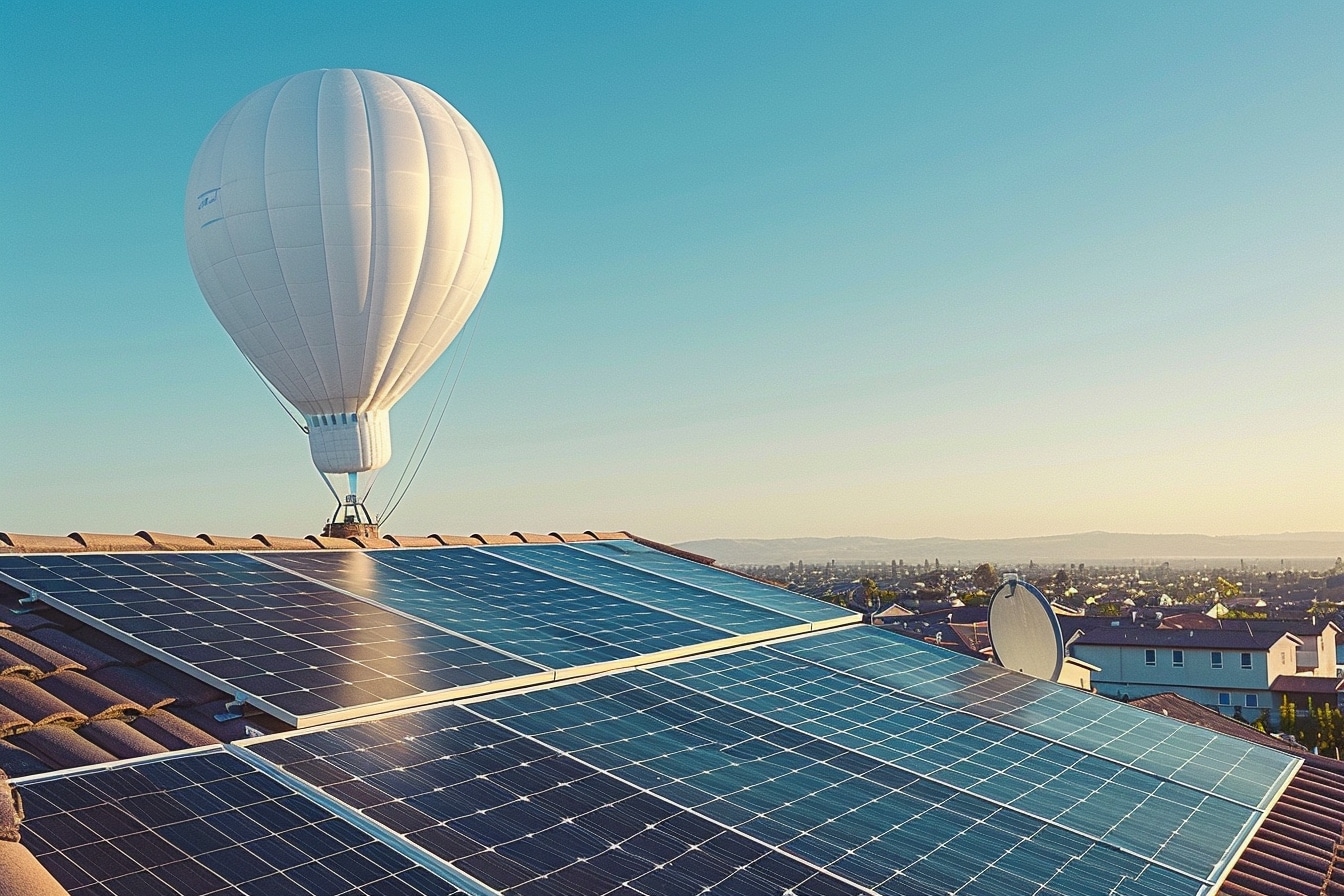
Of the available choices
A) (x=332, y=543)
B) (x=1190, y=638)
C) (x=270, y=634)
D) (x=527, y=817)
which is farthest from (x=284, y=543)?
(x=1190, y=638)

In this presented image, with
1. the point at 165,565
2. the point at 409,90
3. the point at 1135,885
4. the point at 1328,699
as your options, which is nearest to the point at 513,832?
the point at 1135,885

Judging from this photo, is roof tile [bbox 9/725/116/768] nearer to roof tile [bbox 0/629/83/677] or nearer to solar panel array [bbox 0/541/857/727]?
roof tile [bbox 0/629/83/677]

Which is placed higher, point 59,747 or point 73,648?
point 73,648

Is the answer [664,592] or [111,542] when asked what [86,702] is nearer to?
[111,542]

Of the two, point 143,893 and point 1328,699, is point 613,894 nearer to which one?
point 143,893

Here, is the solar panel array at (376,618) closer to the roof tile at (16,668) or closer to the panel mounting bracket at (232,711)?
the panel mounting bracket at (232,711)

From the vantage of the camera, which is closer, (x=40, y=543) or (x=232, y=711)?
(x=232, y=711)

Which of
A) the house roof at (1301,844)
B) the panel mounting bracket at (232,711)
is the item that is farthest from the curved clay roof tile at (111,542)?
the house roof at (1301,844)
